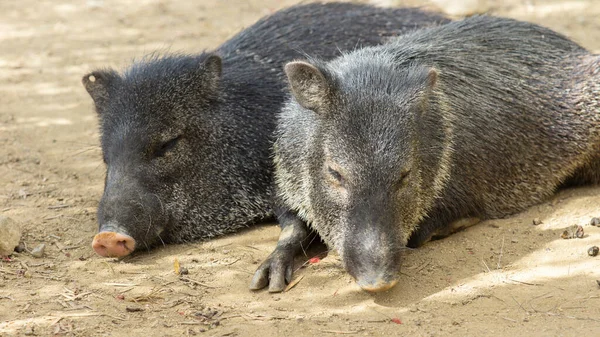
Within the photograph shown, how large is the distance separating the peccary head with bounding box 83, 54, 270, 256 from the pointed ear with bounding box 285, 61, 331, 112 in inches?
46.9

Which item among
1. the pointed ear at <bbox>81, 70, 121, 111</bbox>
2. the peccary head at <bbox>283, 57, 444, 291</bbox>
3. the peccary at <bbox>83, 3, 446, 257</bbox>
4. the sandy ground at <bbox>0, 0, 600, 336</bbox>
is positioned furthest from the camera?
the pointed ear at <bbox>81, 70, 121, 111</bbox>

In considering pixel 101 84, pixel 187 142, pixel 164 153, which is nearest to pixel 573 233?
pixel 187 142

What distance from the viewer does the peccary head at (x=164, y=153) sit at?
6312 mm

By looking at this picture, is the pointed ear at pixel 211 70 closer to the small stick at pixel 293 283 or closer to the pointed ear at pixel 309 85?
the pointed ear at pixel 309 85

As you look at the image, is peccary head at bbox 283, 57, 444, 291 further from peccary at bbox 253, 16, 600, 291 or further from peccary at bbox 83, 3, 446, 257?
peccary at bbox 83, 3, 446, 257

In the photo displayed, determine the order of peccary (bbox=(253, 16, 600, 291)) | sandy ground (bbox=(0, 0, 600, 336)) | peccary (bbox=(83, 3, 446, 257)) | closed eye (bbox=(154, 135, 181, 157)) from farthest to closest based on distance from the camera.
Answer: closed eye (bbox=(154, 135, 181, 157)) → peccary (bbox=(83, 3, 446, 257)) → peccary (bbox=(253, 16, 600, 291)) → sandy ground (bbox=(0, 0, 600, 336))

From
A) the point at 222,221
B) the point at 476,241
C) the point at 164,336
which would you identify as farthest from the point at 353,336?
the point at 222,221

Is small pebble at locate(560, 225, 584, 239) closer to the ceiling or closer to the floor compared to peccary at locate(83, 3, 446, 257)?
closer to the floor

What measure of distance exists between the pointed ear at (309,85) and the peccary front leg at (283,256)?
3.27 ft

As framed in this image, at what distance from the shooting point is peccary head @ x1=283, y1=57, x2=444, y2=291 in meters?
5.30

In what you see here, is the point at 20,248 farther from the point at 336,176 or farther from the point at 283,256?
the point at 336,176

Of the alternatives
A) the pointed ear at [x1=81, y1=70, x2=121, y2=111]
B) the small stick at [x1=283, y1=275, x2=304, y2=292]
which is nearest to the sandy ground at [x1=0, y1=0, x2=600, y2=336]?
the small stick at [x1=283, y1=275, x2=304, y2=292]

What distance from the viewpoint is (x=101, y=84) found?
6941 millimetres

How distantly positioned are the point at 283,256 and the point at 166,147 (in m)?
1.32
